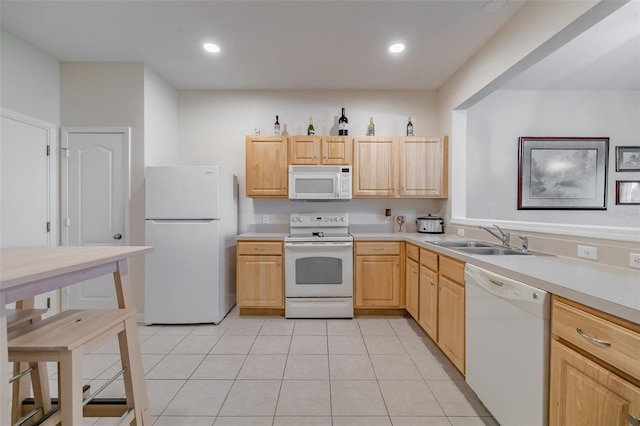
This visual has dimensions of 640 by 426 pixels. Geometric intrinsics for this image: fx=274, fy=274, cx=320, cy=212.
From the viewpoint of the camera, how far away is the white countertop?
0.93 m

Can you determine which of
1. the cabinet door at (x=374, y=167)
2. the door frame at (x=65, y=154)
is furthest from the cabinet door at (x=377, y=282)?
the door frame at (x=65, y=154)

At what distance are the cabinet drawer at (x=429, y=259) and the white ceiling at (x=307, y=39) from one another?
196cm

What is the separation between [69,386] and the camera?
3.26 feet

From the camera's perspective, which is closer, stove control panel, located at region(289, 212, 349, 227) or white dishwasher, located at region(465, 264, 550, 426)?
white dishwasher, located at region(465, 264, 550, 426)

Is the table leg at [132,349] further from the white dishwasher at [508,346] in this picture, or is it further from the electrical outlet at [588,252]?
the electrical outlet at [588,252]

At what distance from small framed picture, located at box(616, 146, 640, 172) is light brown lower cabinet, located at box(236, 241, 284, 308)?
14.2ft

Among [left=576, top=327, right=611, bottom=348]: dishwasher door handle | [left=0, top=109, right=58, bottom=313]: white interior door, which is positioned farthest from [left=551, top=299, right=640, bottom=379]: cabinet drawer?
[left=0, top=109, right=58, bottom=313]: white interior door

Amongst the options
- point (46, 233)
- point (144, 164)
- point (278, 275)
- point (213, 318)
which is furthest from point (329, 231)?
point (46, 233)

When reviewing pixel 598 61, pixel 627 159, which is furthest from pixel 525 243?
pixel 627 159

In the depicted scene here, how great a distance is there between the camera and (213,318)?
2.96 metres

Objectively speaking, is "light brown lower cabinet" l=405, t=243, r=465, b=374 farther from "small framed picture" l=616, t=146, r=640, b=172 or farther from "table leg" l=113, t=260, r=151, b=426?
"small framed picture" l=616, t=146, r=640, b=172

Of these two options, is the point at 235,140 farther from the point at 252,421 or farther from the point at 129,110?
the point at 252,421

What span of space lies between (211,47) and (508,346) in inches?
130

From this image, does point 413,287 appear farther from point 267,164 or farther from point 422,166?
point 267,164
